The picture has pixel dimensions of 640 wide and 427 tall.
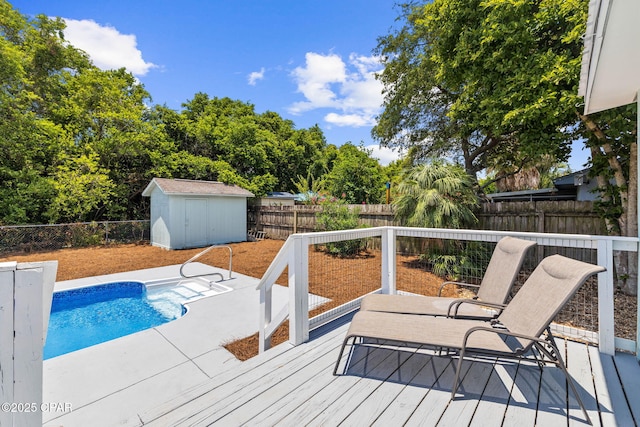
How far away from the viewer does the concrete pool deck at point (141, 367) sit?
252cm

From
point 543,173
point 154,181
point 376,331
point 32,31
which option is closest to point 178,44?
point 154,181

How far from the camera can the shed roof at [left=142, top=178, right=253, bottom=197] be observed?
1156 cm

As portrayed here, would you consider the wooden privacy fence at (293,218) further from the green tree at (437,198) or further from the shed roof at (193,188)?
the green tree at (437,198)

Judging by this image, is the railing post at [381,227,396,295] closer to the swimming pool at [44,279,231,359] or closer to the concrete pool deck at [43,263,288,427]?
the concrete pool deck at [43,263,288,427]

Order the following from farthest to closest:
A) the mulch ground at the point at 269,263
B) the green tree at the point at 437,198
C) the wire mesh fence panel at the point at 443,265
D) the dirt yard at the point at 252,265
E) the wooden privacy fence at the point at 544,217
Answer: the green tree at the point at 437,198 → the wooden privacy fence at the point at 544,217 → the wire mesh fence panel at the point at 443,265 → the dirt yard at the point at 252,265 → the mulch ground at the point at 269,263

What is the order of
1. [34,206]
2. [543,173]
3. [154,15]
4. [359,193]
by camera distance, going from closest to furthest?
[154,15]
[34,206]
[359,193]
[543,173]

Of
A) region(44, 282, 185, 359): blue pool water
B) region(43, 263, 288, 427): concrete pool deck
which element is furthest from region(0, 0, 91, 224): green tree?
region(43, 263, 288, 427): concrete pool deck

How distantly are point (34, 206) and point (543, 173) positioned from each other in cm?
2585

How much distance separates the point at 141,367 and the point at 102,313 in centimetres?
339

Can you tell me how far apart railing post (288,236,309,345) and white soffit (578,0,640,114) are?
273cm

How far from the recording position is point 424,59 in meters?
8.70

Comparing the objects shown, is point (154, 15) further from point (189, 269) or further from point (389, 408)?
point (389, 408)

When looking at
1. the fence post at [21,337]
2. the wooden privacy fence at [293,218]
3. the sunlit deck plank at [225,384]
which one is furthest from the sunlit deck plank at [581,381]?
the wooden privacy fence at [293,218]

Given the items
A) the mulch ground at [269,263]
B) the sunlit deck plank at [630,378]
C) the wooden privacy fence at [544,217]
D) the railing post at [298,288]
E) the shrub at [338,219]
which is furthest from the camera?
the shrub at [338,219]
